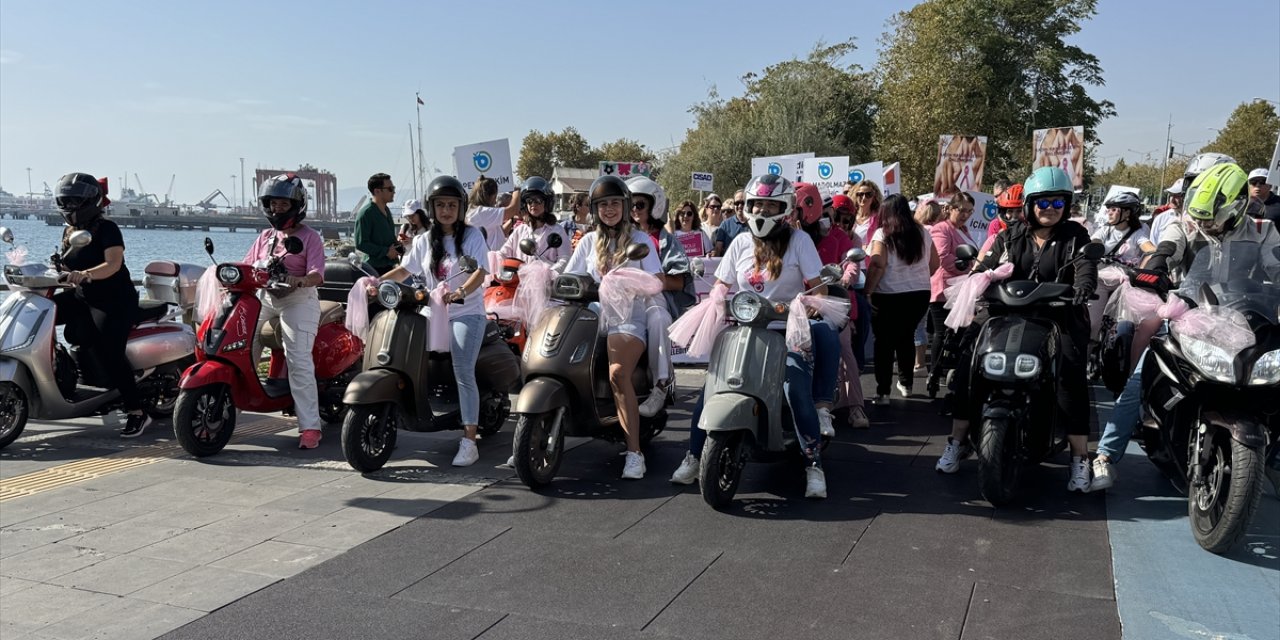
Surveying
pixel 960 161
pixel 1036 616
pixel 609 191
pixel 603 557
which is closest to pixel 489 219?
pixel 609 191

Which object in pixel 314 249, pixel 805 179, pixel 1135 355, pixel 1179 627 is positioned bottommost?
pixel 1179 627

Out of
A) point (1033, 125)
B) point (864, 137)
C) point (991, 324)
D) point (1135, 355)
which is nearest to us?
point (991, 324)

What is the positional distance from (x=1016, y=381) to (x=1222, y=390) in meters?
0.92

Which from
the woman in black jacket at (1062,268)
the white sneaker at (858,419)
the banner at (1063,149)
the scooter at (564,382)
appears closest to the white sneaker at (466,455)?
the scooter at (564,382)

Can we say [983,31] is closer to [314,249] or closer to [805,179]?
[805,179]

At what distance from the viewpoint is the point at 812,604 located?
400cm

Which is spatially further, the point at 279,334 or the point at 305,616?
the point at 279,334

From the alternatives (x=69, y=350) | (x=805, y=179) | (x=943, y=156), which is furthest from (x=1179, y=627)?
(x=943, y=156)

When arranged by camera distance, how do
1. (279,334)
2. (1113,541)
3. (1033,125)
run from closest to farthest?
(1113,541) < (279,334) < (1033,125)

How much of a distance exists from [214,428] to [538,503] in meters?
2.65

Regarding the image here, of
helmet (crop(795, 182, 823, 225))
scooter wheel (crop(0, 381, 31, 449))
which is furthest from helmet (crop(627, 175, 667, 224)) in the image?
scooter wheel (crop(0, 381, 31, 449))

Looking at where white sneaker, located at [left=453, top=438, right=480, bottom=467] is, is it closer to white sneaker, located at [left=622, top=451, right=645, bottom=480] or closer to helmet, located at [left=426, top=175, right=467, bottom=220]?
white sneaker, located at [left=622, top=451, right=645, bottom=480]

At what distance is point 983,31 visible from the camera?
44000 mm

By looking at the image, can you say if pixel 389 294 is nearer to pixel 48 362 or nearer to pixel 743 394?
pixel 743 394
